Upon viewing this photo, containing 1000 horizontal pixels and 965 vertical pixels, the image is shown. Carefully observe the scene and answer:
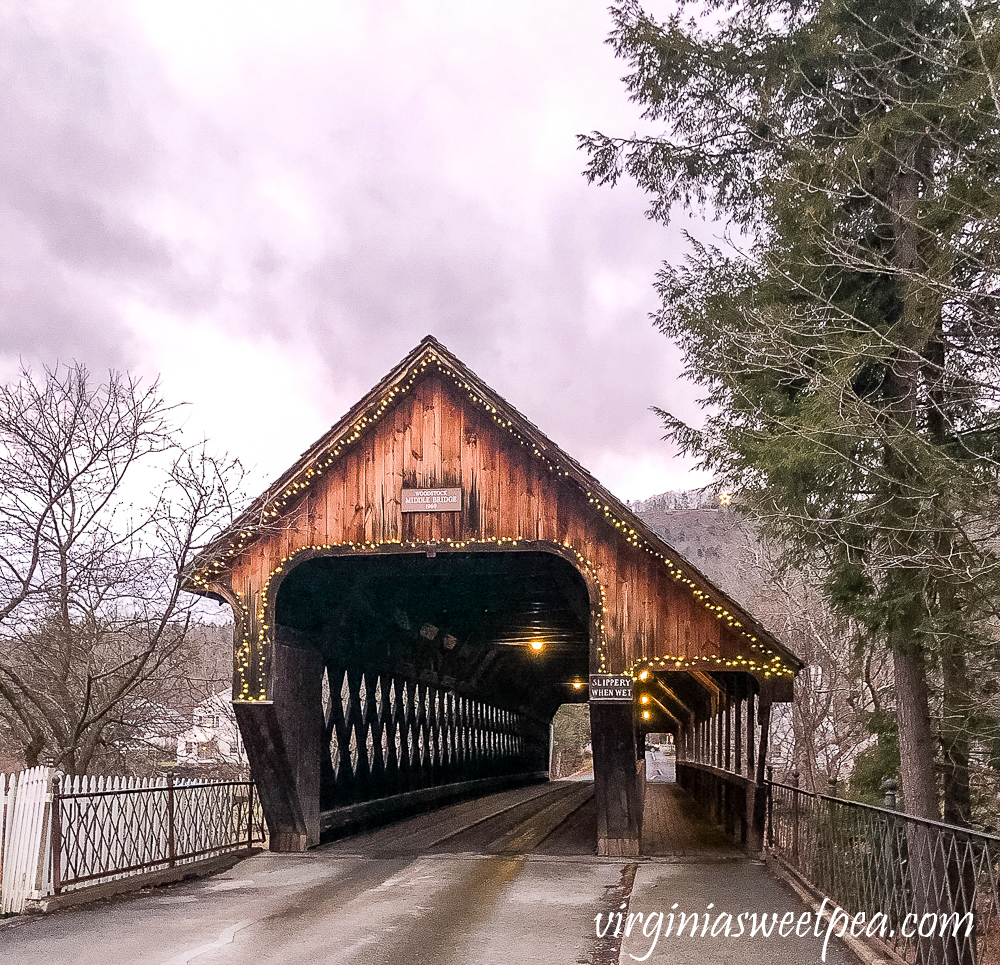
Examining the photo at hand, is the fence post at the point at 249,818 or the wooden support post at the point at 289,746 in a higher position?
the wooden support post at the point at 289,746

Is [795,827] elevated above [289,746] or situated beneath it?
situated beneath

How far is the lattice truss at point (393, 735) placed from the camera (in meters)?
16.6

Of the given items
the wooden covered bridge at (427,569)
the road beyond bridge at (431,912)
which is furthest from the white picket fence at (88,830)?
the wooden covered bridge at (427,569)

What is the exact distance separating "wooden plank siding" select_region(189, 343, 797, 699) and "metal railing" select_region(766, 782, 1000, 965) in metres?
2.97

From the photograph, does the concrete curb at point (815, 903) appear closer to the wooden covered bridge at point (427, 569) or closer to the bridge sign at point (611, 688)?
the wooden covered bridge at point (427, 569)

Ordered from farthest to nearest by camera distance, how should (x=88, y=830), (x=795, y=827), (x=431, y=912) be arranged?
(x=795, y=827) < (x=88, y=830) < (x=431, y=912)

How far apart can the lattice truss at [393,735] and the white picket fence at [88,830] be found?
325 centimetres

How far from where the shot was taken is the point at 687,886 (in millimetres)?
11188

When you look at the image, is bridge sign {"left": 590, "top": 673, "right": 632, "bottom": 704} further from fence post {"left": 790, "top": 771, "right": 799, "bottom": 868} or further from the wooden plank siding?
fence post {"left": 790, "top": 771, "right": 799, "bottom": 868}

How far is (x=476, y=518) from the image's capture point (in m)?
14.2

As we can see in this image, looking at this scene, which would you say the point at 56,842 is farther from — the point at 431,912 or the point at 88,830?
the point at 431,912

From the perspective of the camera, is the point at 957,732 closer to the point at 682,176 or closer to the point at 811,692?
the point at 682,176

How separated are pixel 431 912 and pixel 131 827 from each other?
3957 mm

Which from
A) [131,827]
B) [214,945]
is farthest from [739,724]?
[214,945]
